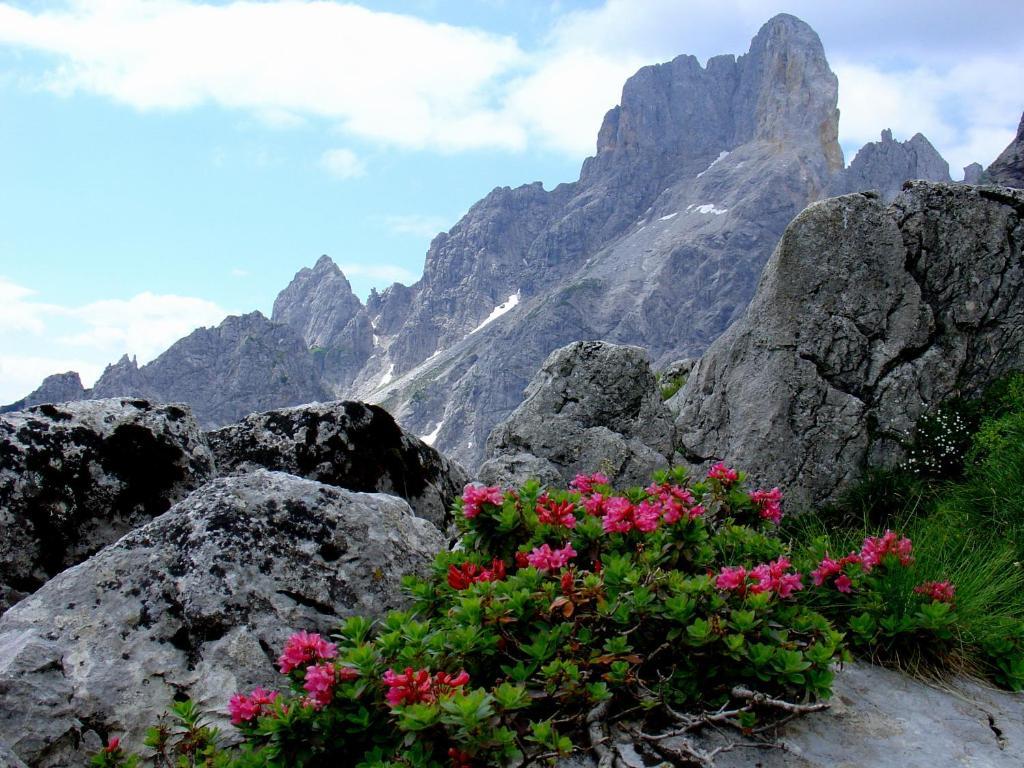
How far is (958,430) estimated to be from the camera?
12.2 m

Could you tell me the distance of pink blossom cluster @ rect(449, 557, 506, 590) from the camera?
16.2ft

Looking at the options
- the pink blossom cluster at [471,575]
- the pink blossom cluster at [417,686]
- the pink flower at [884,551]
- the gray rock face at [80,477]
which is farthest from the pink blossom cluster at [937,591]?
the gray rock face at [80,477]

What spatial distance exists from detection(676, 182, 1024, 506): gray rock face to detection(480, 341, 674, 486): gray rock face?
4.54 feet

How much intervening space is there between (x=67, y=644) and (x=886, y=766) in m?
5.62

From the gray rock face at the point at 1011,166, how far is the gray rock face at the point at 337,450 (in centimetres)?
3632

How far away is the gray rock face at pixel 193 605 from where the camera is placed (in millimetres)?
5375

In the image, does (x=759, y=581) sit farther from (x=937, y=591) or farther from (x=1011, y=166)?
(x=1011, y=166)

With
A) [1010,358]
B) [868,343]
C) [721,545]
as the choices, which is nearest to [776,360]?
[868,343]

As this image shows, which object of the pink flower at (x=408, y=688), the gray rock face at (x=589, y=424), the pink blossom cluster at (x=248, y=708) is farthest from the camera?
the gray rock face at (x=589, y=424)

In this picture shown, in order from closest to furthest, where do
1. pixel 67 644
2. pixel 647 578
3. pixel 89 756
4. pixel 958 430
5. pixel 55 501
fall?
1. pixel 647 578
2. pixel 89 756
3. pixel 67 644
4. pixel 55 501
5. pixel 958 430

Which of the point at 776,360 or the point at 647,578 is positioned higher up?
the point at 776,360

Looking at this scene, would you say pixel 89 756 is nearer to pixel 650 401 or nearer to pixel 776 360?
pixel 650 401

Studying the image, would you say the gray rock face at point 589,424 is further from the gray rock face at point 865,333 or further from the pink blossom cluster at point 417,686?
the pink blossom cluster at point 417,686

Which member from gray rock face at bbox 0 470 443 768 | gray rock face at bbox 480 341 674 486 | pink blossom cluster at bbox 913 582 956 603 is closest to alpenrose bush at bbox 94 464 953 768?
gray rock face at bbox 0 470 443 768
